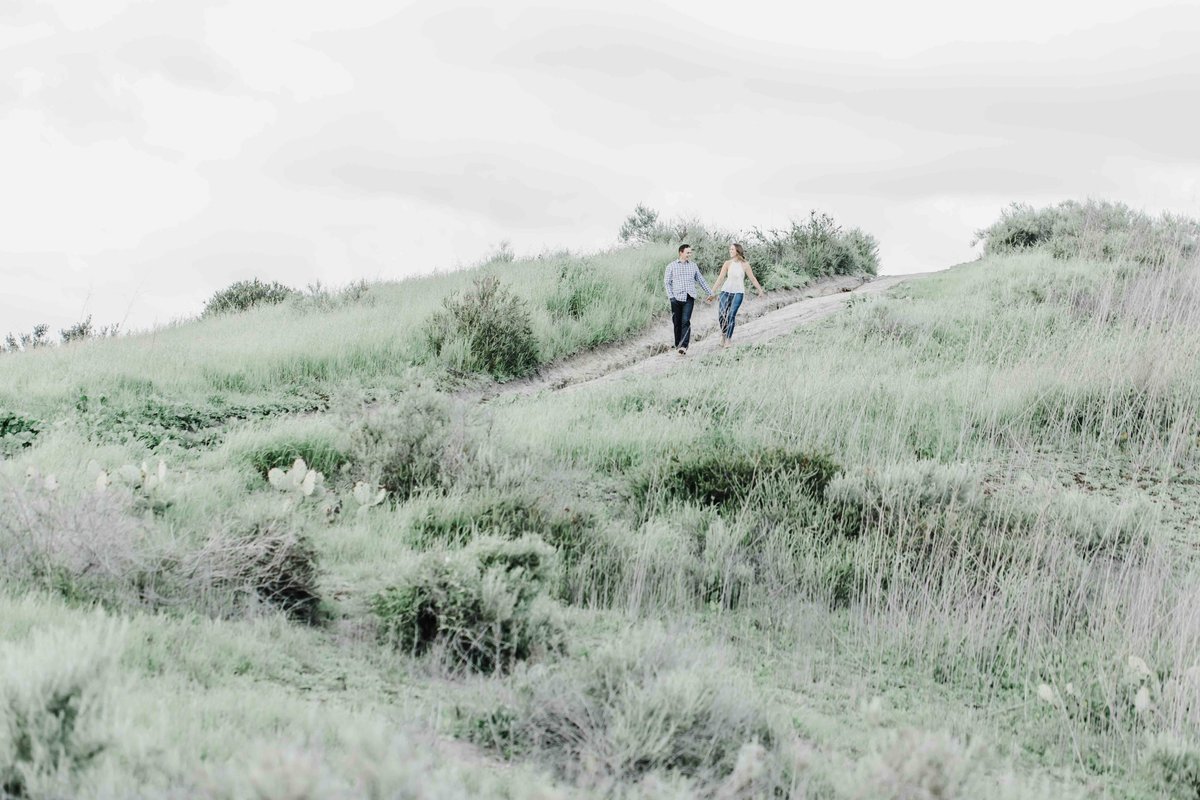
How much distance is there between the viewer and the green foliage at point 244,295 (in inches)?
936

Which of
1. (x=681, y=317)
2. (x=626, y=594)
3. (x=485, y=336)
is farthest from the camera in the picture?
(x=681, y=317)

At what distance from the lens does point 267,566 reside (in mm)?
4797

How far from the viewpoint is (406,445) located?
7480mm

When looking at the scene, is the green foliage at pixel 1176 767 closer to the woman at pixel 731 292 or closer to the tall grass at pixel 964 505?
the tall grass at pixel 964 505

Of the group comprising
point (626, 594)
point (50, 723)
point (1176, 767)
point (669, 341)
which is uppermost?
point (669, 341)

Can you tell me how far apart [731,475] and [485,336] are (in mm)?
7557

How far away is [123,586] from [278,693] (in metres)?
1.35

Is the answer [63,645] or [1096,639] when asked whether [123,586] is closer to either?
[63,645]

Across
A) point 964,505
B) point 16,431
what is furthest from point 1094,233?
point 16,431

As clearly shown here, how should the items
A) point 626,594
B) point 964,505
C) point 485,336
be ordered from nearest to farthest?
point 626,594 < point 964,505 < point 485,336

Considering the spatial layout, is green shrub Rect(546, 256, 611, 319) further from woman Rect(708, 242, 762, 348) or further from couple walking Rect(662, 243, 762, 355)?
woman Rect(708, 242, 762, 348)

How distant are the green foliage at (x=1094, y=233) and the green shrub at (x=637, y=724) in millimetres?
18103

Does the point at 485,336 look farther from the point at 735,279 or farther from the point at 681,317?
the point at 735,279

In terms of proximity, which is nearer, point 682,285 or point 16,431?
point 16,431
